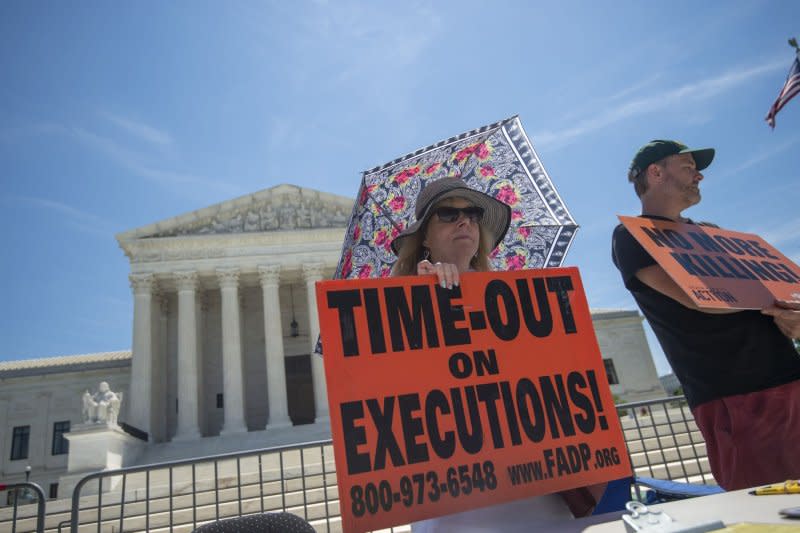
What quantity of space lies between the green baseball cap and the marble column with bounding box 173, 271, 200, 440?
83.0 feet

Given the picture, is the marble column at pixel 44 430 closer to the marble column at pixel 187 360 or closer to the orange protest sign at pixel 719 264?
the marble column at pixel 187 360

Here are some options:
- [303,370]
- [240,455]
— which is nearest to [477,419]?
[240,455]

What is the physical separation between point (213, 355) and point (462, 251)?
1205 inches

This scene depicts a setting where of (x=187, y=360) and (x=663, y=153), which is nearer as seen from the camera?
(x=663, y=153)

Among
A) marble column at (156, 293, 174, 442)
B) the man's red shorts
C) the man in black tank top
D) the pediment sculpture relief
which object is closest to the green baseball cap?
the man in black tank top

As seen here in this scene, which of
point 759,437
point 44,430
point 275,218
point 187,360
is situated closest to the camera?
point 759,437

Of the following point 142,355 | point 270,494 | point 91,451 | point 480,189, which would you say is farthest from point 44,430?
point 480,189

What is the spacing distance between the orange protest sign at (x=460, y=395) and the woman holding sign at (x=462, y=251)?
0.21 m

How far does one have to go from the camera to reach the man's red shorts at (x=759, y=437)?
8.83 feet

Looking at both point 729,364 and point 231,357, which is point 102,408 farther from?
point 729,364

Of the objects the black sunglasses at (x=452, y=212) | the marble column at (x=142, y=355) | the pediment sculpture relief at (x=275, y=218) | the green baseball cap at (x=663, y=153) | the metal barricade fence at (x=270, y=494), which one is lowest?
the metal barricade fence at (x=270, y=494)

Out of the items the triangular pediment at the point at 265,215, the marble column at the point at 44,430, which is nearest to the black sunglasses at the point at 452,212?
the triangular pediment at the point at 265,215

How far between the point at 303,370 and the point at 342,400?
30.7m

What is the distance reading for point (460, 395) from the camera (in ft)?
6.52
